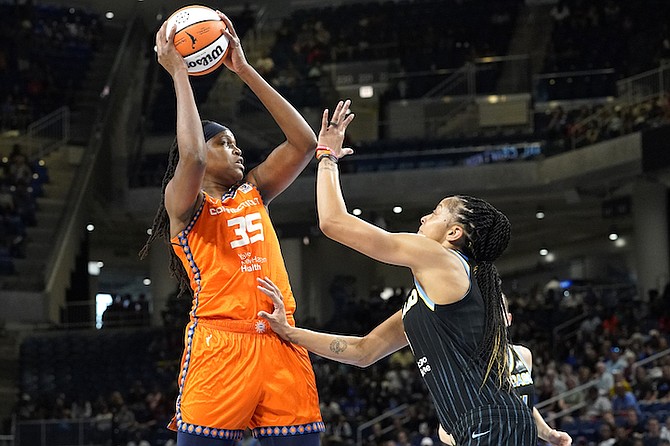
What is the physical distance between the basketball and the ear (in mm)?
1347

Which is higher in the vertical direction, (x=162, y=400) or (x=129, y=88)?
(x=129, y=88)

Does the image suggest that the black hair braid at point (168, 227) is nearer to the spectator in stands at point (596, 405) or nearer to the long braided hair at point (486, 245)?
the long braided hair at point (486, 245)

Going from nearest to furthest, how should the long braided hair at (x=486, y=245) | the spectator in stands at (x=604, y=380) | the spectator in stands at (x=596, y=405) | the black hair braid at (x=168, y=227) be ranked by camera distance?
the long braided hair at (x=486, y=245)
the black hair braid at (x=168, y=227)
the spectator in stands at (x=596, y=405)
the spectator in stands at (x=604, y=380)

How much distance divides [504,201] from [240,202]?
20.4 metres

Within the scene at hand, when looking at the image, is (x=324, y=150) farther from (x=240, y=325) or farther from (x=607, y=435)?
(x=607, y=435)

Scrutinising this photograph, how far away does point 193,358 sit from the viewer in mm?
4793

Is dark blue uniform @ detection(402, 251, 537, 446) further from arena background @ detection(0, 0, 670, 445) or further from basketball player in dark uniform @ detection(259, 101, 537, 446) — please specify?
arena background @ detection(0, 0, 670, 445)

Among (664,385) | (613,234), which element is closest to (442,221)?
(664,385)

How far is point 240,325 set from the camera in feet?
15.6

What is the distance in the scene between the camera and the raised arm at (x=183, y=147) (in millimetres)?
4594

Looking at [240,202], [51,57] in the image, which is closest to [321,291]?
[51,57]

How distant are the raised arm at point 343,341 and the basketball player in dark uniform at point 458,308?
12.4 inches

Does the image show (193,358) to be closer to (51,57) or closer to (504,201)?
(504,201)

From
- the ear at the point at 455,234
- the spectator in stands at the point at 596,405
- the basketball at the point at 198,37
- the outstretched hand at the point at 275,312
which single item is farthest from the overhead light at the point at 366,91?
the ear at the point at 455,234
